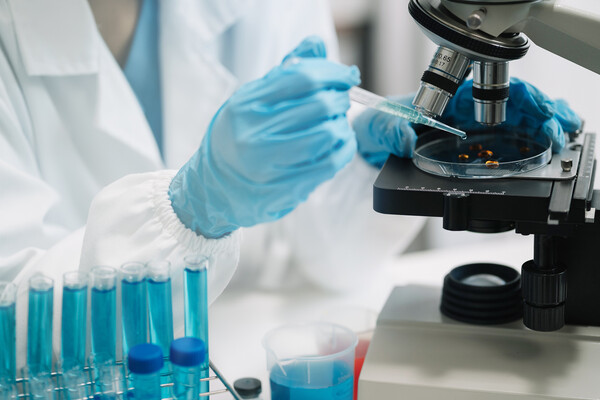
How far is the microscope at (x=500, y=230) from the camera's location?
0.95 metres

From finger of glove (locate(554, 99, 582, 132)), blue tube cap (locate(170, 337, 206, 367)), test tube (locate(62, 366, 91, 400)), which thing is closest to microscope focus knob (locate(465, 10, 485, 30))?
finger of glove (locate(554, 99, 582, 132))

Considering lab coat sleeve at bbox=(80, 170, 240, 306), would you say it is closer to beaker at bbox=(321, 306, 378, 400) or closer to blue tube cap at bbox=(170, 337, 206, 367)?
blue tube cap at bbox=(170, 337, 206, 367)

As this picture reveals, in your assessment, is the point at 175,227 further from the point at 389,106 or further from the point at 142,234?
the point at 389,106

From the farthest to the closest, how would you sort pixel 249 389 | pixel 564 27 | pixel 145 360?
pixel 249 389, pixel 564 27, pixel 145 360

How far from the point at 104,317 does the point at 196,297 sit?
0.39 feet

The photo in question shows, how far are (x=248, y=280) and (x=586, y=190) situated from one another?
88 cm

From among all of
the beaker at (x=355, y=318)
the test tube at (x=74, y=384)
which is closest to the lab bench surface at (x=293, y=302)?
the beaker at (x=355, y=318)

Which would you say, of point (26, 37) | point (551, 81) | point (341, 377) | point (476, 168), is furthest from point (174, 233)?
point (551, 81)

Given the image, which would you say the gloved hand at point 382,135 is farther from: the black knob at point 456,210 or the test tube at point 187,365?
the test tube at point 187,365

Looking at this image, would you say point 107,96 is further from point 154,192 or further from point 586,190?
point 586,190

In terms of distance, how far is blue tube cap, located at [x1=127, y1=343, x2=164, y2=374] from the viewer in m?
0.84

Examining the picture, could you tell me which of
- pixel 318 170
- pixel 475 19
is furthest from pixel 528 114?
pixel 318 170

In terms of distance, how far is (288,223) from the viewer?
172 cm

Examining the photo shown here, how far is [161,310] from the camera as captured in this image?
0.91m
